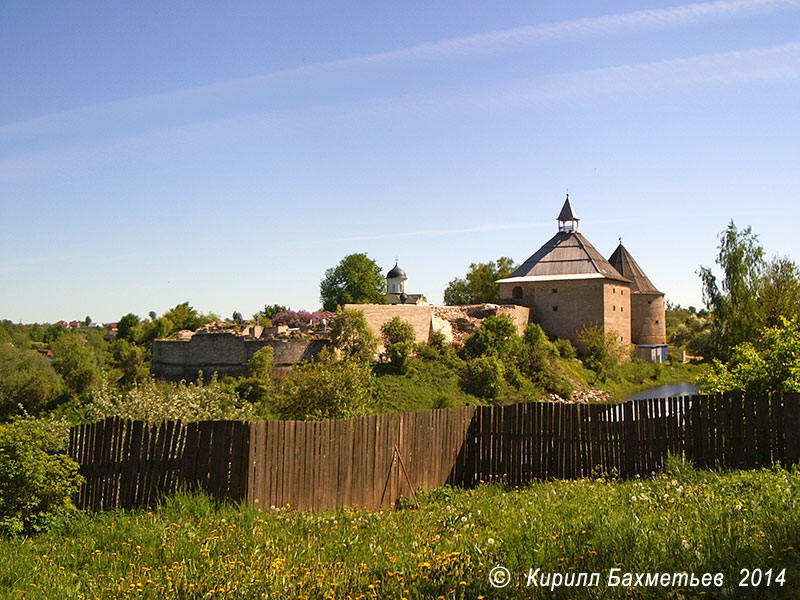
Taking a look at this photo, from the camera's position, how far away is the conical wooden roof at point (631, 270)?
4688 cm

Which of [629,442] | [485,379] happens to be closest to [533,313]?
[485,379]

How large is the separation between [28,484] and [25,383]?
135 feet

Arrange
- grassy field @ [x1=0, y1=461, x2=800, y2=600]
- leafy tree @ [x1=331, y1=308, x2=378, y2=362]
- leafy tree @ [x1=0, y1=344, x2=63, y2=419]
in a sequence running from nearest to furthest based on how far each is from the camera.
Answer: grassy field @ [x1=0, y1=461, x2=800, y2=600], leafy tree @ [x1=331, y1=308, x2=378, y2=362], leafy tree @ [x1=0, y1=344, x2=63, y2=419]

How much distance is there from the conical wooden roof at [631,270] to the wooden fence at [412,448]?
3943 centimetres

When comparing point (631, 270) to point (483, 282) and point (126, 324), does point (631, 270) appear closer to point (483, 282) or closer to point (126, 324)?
point (483, 282)

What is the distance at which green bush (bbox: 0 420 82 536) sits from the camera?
682 centimetres

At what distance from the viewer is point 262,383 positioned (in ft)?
106

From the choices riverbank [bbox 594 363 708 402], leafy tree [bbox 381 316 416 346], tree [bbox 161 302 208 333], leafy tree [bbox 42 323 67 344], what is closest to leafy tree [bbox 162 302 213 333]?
tree [bbox 161 302 208 333]

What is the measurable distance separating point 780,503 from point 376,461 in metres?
4.32

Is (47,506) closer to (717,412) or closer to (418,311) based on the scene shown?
(717,412)

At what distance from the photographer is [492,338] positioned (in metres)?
37.6

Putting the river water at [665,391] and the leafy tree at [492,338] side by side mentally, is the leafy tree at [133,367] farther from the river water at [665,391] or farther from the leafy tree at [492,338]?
the river water at [665,391]

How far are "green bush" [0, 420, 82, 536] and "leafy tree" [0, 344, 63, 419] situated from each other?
38682 millimetres

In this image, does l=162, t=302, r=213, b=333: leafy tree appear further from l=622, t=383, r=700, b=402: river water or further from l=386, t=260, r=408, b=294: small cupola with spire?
l=622, t=383, r=700, b=402: river water
